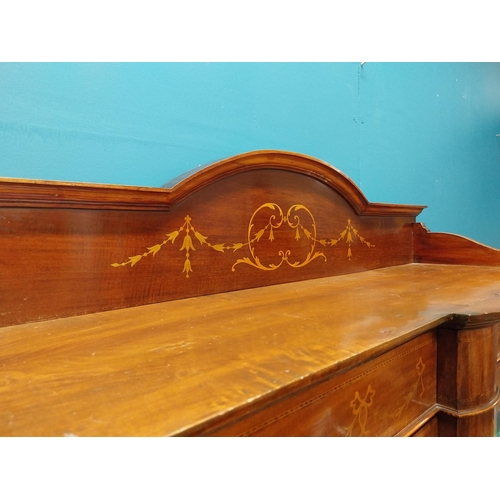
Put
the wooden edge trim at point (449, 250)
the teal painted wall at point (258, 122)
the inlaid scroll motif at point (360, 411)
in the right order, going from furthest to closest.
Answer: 1. the wooden edge trim at point (449, 250)
2. the teal painted wall at point (258, 122)
3. the inlaid scroll motif at point (360, 411)

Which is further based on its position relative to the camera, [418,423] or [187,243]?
[187,243]

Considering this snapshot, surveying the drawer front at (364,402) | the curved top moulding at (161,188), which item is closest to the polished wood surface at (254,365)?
the drawer front at (364,402)

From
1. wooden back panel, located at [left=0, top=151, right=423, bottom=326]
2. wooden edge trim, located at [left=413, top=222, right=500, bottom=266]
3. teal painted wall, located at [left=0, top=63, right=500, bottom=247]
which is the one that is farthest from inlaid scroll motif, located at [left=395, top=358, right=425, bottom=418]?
wooden edge trim, located at [left=413, top=222, right=500, bottom=266]

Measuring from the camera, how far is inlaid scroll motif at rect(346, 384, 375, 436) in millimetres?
427

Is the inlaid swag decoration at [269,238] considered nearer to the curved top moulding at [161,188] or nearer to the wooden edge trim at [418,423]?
the curved top moulding at [161,188]

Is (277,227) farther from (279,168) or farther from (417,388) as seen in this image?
(417,388)

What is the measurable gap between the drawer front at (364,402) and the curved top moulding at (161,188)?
42 centimetres

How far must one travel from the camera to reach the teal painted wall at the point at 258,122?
2.25 ft

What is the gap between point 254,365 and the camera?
13.9 inches

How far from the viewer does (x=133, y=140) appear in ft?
2.58

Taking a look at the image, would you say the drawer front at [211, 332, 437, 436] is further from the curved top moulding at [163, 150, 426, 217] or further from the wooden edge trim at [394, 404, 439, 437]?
the curved top moulding at [163, 150, 426, 217]

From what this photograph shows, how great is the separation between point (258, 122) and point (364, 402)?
30.9 inches

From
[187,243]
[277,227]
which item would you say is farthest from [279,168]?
[187,243]

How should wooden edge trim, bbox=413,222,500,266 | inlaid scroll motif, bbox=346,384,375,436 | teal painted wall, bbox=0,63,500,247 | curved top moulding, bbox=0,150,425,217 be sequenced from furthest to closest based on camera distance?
wooden edge trim, bbox=413,222,500,266 < teal painted wall, bbox=0,63,500,247 < curved top moulding, bbox=0,150,425,217 < inlaid scroll motif, bbox=346,384,375,436
